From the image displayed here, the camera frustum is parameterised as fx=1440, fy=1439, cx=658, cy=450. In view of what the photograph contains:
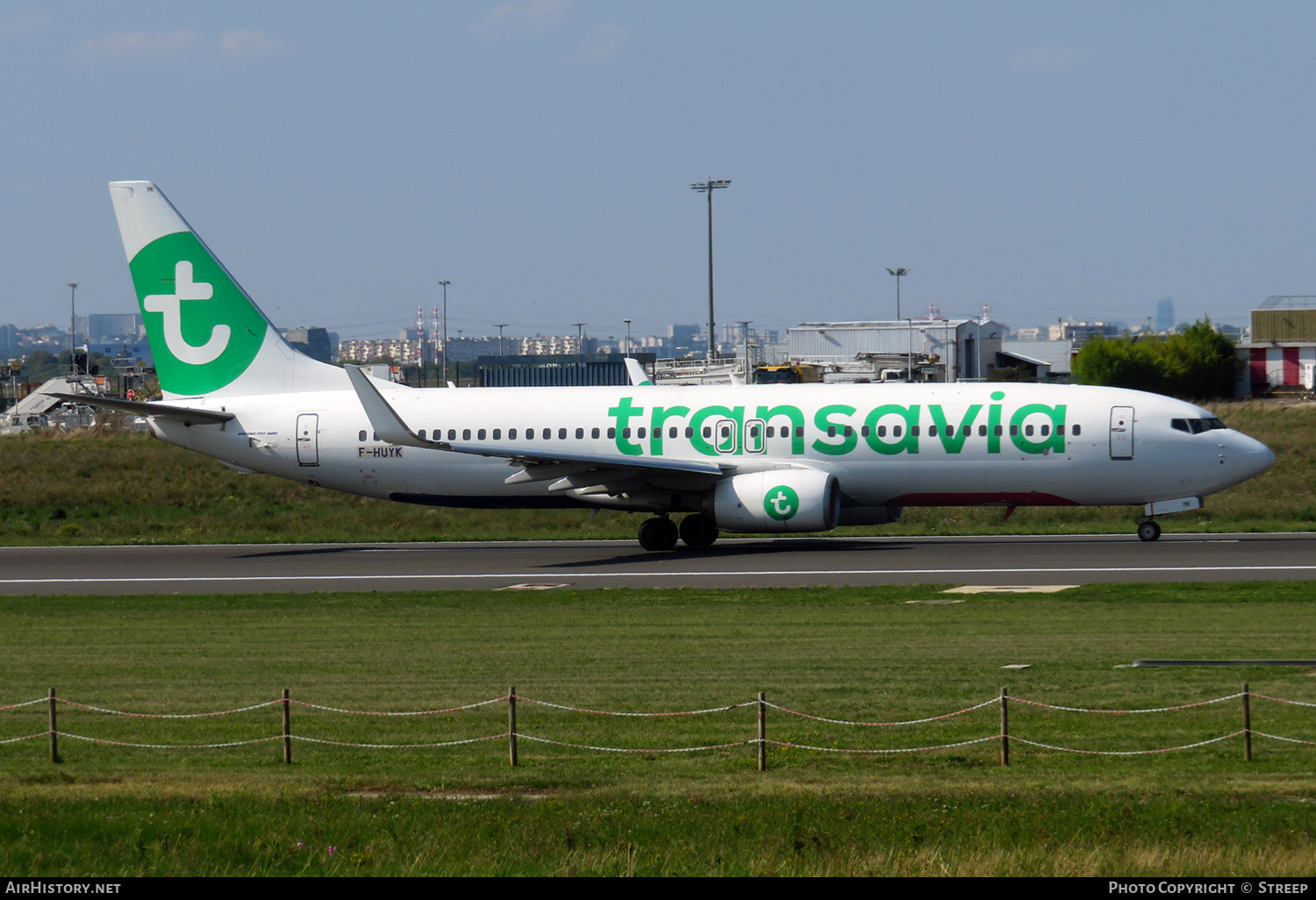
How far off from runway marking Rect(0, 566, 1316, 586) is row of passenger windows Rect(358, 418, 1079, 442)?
16.2 ft

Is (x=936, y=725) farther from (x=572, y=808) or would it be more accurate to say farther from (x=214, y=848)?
(x=214, y=848)

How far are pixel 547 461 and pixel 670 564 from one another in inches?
169

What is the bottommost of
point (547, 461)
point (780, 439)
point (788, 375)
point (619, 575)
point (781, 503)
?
point (619, 575)

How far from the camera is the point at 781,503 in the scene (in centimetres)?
3778

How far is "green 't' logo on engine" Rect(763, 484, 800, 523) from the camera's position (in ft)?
124

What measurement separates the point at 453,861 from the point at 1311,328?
138576mm

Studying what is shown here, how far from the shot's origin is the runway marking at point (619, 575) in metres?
33.5

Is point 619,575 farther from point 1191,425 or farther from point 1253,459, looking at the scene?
point 1253,459

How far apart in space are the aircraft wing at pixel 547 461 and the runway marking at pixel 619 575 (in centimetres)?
342

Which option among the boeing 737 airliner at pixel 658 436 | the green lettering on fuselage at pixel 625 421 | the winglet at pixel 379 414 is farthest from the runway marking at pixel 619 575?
the green lettering on fuselage at pixel 625 421

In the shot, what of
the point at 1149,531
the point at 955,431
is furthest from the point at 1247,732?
the point at 1149,531

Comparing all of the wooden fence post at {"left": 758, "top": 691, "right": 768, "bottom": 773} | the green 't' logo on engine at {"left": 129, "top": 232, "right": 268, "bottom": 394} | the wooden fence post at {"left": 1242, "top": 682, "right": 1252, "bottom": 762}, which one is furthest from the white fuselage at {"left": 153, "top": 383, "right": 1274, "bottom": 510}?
the wooden fence post at {"left": 1242, "top": 682, "right": 1252, "bottom": 762}

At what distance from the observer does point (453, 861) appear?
41.7ft

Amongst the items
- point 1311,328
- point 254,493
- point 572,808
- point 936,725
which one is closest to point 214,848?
point 572,808
